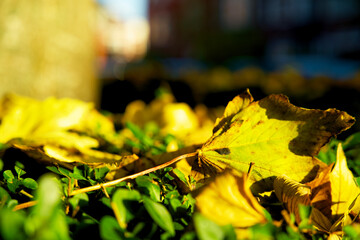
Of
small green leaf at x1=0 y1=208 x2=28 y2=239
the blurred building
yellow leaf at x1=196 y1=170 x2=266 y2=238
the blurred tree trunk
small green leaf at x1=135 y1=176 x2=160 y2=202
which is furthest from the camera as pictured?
the blurred building

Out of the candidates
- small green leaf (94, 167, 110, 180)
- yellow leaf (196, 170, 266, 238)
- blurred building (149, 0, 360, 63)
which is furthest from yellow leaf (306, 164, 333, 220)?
blurred building (149, 0, 360, 63)

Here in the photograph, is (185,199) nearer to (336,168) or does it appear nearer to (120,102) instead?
(336,168)

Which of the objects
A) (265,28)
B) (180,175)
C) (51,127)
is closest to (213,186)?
(180,175)

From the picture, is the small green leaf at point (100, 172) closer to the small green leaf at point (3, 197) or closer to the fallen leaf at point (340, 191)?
the small green leaf at point (3, 197)

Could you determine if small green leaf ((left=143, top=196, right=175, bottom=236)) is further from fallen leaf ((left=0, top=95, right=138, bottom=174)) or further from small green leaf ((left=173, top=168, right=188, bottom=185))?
fallen leaf ((left=0, top=95, right=138, bottom=174))

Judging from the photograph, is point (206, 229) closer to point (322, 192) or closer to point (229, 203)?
point (229, 203)

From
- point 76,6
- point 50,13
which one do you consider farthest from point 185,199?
point 76,6

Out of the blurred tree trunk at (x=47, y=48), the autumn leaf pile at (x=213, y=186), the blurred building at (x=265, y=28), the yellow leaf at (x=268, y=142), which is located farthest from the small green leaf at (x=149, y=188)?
the blurred building at (x=265, y=28)

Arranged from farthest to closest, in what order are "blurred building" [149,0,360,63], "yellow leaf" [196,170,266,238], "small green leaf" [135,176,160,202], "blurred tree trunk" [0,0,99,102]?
"blurred building" [149,0,360,63], "blurred tree trunk" [0,0,99,102], "small green leaf" [135,176,160,202], "yellow leaf" [196,170,266,238]
